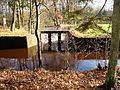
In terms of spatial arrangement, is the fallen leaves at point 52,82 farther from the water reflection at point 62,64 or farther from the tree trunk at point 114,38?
the water reflection at point 62,64

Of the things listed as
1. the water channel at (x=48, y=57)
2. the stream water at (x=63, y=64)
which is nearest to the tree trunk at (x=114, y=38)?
the stream water at (x=63, y=64)

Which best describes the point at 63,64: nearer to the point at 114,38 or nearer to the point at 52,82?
the point at 52,82

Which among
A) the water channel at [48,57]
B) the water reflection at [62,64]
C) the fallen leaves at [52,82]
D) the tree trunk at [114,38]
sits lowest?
the water channel at [48,57]

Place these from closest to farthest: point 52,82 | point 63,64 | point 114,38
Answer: point 114,38 < point 52,82 < point 63,64

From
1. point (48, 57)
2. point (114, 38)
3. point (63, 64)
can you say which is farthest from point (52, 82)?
point (48, 57)

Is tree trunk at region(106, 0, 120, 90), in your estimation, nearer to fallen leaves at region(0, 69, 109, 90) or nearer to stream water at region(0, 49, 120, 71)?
fallen leaves at region(0, 69, 109, 90)

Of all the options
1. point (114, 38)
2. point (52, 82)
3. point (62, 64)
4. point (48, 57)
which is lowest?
point (48, 57)

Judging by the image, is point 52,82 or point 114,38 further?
point 52,82

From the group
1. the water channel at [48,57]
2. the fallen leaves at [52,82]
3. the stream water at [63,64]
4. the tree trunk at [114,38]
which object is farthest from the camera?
the water channel at [48,57]

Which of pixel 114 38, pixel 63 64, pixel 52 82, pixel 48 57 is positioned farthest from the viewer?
pixel 48 57

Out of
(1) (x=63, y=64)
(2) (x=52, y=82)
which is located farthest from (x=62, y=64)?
(2) (x=52, y=82)

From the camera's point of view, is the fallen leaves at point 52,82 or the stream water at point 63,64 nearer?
the fallen leaves at point 52,82

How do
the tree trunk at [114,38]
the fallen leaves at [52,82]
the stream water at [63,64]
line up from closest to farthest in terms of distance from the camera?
the tree trunk at [114,38] → the fallen leaves at [52,82] → the stream water at [63,64]

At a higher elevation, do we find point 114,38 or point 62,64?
point 114,38
